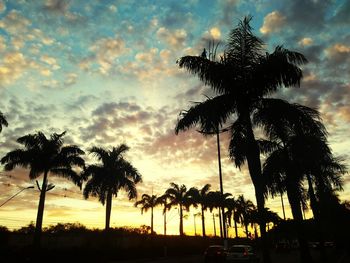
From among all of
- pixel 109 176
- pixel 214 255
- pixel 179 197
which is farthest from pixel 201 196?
pixel 214 255

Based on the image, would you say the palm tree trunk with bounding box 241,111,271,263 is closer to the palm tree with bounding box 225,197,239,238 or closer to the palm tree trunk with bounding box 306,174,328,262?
the palm tree trunk with bounding box 306,174,328,262

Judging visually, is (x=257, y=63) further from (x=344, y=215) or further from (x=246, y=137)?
(x=344, y=215)

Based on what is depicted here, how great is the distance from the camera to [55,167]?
36000 millimetres

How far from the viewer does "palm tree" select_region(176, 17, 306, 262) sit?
15.0 metres

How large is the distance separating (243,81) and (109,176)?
2610 centimetres

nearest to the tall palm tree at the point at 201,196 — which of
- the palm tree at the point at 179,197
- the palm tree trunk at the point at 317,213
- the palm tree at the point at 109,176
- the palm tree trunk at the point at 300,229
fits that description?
the palm tree at the point at 179,197

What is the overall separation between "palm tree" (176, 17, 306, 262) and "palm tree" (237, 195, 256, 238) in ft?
219

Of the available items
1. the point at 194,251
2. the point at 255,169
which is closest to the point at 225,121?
the point at 255,169

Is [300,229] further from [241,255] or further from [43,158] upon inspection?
[43,158]

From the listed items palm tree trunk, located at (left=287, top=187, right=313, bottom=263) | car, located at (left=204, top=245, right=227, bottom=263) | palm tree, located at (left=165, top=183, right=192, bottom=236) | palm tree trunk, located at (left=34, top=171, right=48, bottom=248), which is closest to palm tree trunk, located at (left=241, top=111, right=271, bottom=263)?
palm tree trunk, located at (left=287, top=187, right=313, bottom=263)

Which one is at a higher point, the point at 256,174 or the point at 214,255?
the point at 256,174

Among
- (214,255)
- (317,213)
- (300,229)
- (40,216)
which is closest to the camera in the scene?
(300,229)

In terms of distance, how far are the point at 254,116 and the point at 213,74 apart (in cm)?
269

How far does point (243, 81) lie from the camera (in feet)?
51.7
